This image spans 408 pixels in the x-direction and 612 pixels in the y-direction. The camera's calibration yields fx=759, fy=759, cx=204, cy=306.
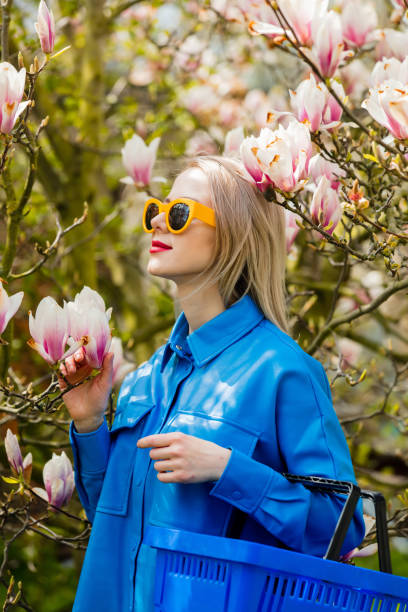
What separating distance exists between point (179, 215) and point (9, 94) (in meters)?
0.47

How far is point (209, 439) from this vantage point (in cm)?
163

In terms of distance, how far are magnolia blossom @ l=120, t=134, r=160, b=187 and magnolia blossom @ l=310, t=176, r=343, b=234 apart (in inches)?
30.1

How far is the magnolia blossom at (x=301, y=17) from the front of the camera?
6.39 ft

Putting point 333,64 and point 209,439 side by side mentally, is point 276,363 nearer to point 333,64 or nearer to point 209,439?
point 209,439

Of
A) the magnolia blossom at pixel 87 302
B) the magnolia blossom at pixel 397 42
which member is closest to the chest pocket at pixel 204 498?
the magnolia blossom at pixel 87 302

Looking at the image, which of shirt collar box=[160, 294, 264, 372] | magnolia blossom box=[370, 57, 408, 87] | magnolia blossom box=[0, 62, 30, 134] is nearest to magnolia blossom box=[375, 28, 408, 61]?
magnolia blossom box=[370, 57, 408, 87]

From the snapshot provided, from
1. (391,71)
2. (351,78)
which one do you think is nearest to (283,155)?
(391,71)

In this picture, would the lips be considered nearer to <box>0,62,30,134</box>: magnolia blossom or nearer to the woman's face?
the woman's face

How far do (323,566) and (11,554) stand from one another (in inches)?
81.6

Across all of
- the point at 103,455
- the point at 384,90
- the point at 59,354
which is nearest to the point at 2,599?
the point at 103,455

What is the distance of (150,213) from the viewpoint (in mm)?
1896

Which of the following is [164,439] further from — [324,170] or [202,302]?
[324,170]

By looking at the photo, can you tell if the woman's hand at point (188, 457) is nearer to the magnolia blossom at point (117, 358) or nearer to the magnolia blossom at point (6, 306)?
the magnolia blossom at point (6, 306)

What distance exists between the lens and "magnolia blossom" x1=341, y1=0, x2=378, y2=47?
2461 millimetres
